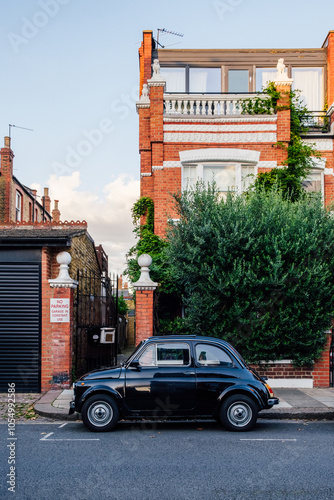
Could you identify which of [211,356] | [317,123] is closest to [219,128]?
[317,123]

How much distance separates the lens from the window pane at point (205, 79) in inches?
773

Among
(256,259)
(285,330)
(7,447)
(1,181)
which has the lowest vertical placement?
(7,447)

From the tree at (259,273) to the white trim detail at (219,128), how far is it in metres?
4.69

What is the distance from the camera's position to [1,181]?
37719mm

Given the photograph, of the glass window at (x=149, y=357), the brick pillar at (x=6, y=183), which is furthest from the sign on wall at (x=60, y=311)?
the brick pillar at (x=6, y=183)

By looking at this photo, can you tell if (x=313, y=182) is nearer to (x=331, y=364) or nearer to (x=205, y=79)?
(x=205, y=79)

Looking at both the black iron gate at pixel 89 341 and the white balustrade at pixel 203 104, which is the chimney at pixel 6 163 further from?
the black iron gate at pixel 89 341

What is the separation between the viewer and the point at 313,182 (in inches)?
664

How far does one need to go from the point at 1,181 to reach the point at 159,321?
28.0 metres

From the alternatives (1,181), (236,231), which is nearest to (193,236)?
(236,231)

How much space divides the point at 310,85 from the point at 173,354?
47.4 feet

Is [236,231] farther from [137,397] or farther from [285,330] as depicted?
[137,397]

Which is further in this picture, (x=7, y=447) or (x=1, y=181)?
(x=1, y=181)

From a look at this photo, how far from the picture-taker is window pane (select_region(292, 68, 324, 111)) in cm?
1916
